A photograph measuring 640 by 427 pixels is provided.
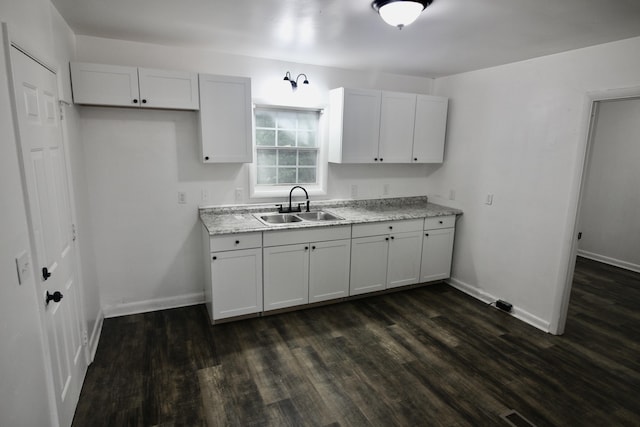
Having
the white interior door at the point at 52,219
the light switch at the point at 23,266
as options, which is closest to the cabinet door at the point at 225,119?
the white interior door at the point at 52,219

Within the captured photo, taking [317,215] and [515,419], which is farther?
[317,215]

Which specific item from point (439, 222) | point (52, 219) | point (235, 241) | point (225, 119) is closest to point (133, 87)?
point (225, 119)

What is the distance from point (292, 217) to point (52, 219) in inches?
82.5

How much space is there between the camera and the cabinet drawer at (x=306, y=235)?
3.13 meters

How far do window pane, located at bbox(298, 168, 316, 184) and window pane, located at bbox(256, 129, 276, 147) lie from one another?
447 mm

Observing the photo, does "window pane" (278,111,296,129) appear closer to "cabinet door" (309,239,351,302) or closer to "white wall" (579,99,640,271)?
"cabinet door" (309,239,351,302)

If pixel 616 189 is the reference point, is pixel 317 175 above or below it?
above

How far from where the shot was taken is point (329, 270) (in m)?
3.46

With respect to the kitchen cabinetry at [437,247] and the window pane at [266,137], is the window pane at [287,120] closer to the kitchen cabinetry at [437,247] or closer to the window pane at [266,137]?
the window pane at [266,137]

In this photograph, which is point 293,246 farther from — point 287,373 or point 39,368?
point 39,368

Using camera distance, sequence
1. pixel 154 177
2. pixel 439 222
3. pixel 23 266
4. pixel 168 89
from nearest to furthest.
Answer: pixel 23 266 < pixel 168 89 < pixel 154 177 < pixel 439 222

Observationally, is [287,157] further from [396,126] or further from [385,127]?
[396,126]

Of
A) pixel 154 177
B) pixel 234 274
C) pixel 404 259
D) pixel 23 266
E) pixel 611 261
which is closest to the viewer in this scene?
pixel 23 266

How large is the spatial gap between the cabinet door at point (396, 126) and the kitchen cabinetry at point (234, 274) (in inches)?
69.9
